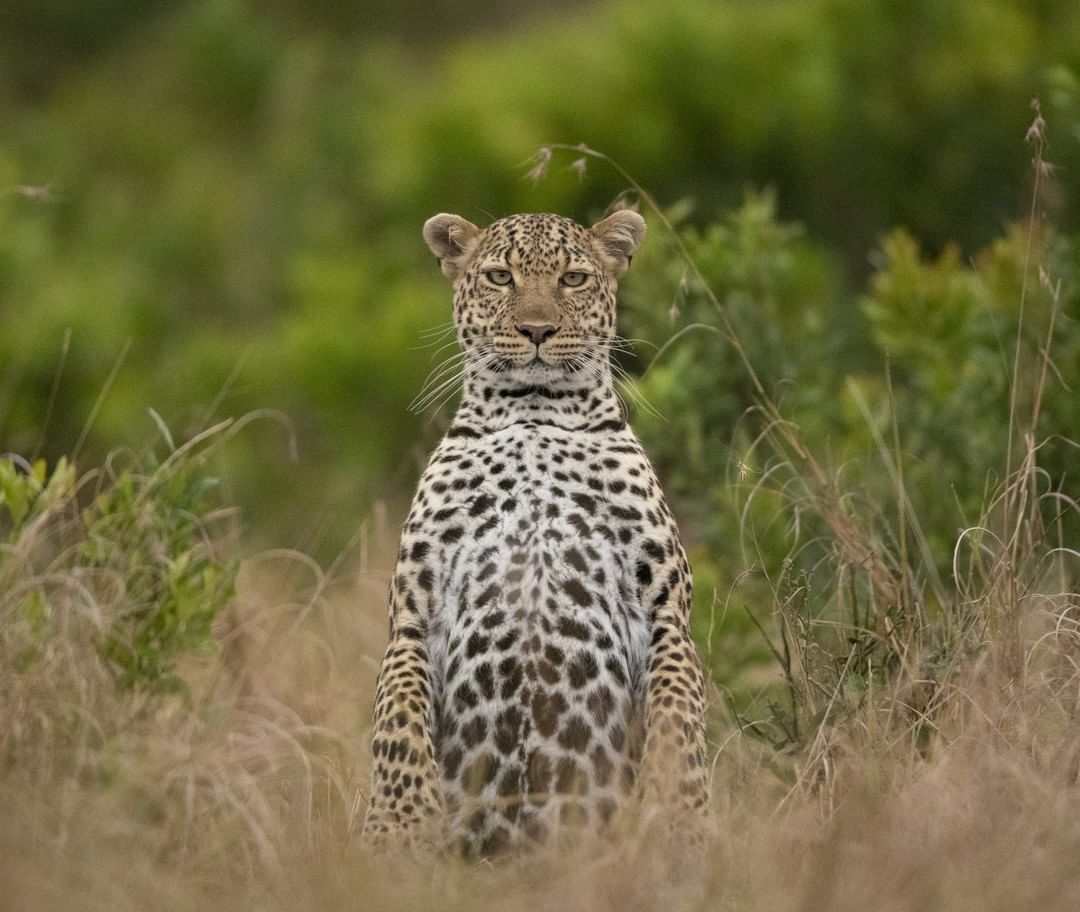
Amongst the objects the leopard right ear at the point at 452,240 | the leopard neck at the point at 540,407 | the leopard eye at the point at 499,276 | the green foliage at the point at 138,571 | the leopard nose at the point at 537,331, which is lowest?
the green foliage at the point at 138,571

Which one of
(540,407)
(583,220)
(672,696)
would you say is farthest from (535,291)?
(583,220)

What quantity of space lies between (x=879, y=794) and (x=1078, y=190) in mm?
6636

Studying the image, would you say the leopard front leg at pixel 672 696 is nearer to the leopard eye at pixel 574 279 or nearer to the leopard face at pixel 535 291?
the leopard face at pixel 535 291

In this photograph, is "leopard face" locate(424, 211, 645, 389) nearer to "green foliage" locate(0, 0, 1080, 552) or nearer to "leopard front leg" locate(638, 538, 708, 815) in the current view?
"leopard front leg" locate(638, 538, 708, 815)

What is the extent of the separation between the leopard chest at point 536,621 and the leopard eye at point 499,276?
0.61m

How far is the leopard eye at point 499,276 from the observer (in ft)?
22.7

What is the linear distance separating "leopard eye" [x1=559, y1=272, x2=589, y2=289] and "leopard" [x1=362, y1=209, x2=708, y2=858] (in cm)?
5

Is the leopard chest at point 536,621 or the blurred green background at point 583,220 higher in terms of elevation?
the blurred green background at point 583,220

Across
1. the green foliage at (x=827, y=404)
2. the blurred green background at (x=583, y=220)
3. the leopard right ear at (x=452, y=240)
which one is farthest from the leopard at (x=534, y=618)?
the blurred green background at (x=583, y=220)

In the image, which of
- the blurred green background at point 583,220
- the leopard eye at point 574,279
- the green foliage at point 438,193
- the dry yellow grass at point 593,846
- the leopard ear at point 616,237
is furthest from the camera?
the green foliage at point 438,193

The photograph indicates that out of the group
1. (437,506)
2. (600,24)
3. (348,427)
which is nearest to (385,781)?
(437,506)

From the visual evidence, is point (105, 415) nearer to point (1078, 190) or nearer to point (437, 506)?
point (1078, 190)

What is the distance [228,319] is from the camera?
22953 mm

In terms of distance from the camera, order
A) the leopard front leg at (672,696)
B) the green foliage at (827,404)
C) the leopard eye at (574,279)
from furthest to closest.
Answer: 1. the green foliage at (827,404)
2. the leopard eye at (574,279)
3. the leopard front leg at (672,696)
